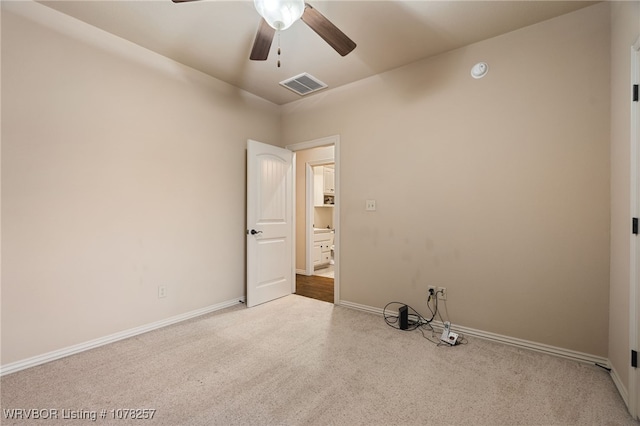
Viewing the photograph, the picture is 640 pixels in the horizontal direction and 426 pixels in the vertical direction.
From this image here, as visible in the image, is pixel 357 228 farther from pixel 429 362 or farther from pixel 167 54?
pixel 167 54

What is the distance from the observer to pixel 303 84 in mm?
3424

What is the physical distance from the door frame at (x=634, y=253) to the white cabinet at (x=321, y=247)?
4.37m

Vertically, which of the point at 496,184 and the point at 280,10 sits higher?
the point at 280,10

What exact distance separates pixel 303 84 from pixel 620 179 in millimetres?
2986

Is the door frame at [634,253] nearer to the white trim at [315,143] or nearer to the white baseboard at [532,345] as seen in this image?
the white baseboard at [532,345]

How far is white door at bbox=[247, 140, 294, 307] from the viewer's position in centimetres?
349

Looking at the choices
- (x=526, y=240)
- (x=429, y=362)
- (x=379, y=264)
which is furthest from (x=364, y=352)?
(x=526, y=240)

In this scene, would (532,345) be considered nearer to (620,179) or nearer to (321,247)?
(620,179)

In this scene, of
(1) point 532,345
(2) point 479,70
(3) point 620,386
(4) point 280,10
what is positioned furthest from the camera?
(2) point 479,70

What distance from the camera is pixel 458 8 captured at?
2182 mm

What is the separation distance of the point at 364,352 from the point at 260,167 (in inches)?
95.6

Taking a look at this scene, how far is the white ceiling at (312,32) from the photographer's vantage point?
217cm

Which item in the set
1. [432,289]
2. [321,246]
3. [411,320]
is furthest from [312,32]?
[321,246]

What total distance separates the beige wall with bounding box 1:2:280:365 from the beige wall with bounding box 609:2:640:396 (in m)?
3.49
